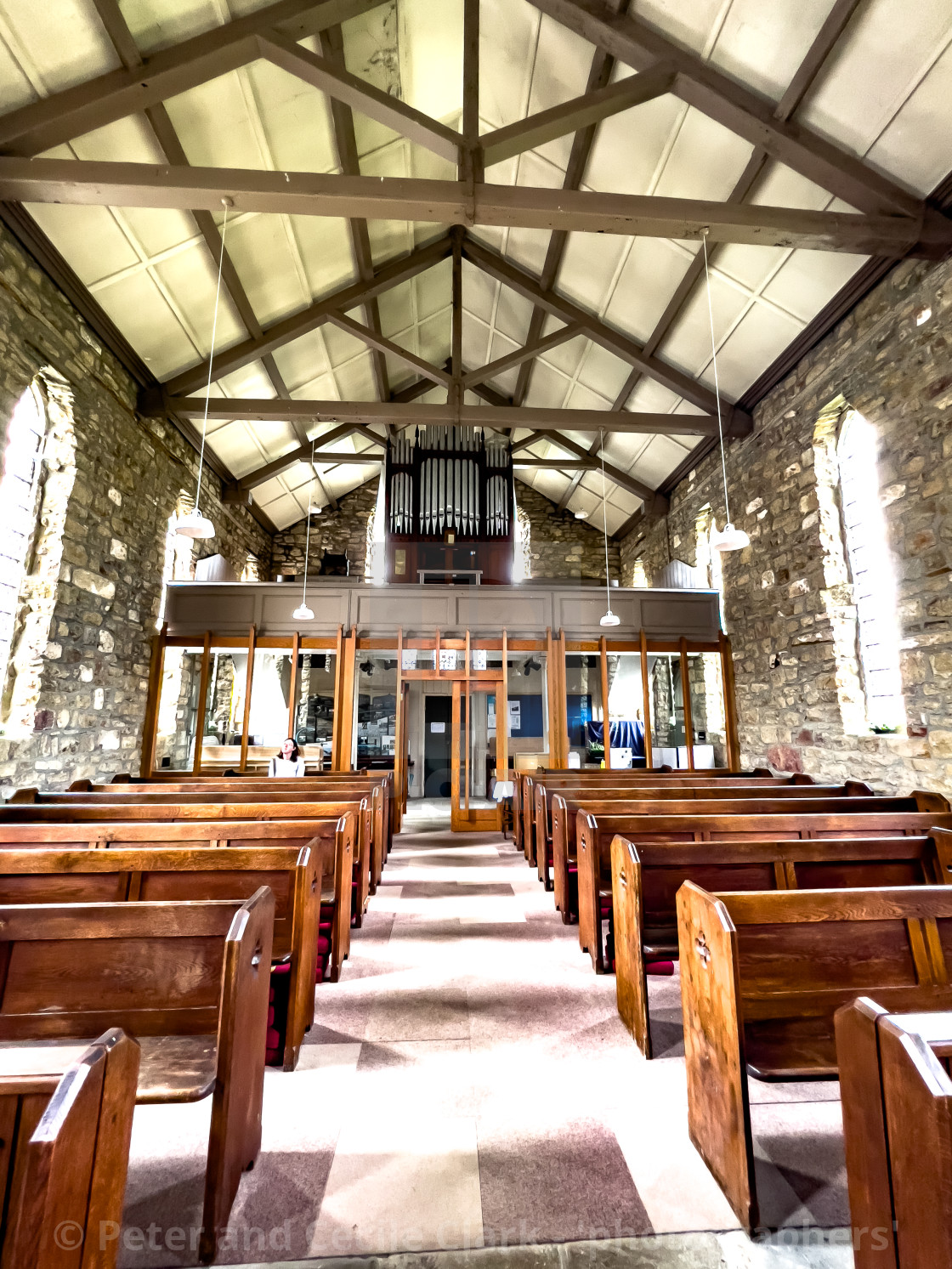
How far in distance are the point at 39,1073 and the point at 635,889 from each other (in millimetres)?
1821

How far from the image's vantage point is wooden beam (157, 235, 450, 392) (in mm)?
7000

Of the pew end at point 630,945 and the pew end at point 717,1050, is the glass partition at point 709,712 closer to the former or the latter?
the pew end at point 630,945

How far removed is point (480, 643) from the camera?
803cm

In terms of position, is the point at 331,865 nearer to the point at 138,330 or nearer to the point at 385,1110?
the point at 385,1110

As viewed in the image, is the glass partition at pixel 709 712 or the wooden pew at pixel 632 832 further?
the glass partition at pixel 709 712

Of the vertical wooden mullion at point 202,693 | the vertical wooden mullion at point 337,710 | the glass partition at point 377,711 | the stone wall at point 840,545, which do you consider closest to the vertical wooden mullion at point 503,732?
the vertical wooden mullion at point 337,710

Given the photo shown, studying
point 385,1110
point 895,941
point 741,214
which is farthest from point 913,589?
point 385,1110

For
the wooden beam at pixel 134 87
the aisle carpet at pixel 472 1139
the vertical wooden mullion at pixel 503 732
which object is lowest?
the aisle carpet at pixel 472 1139

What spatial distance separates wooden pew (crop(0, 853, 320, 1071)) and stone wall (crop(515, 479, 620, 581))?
35.9 feet

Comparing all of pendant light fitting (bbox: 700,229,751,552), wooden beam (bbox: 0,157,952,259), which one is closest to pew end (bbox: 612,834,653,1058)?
pendant light fitting (bbox: 700,229,751,552)

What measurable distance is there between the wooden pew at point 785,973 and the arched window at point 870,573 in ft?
12.7

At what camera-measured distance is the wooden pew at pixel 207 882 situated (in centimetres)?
216

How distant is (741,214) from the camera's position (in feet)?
15.0

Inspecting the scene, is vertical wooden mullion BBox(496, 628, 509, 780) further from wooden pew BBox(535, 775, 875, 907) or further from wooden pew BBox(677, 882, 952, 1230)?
wooden pew BBox(677, 882, 952, 1230)
